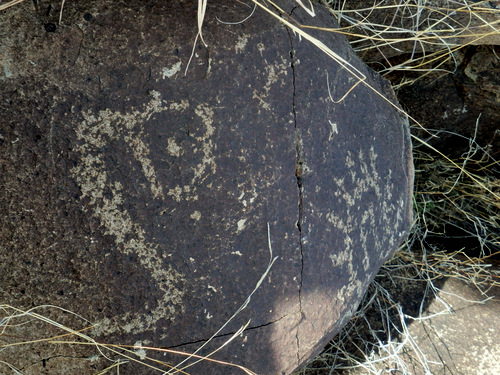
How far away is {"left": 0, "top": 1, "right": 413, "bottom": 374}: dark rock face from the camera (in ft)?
3.21

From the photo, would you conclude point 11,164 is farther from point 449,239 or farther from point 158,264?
point 449,239

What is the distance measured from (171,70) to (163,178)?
0.84ft

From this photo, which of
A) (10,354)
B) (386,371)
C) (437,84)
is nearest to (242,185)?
(10,354)

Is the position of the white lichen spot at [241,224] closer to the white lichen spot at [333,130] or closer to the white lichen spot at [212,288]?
the white lichen spot at [212,288]

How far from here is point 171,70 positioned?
40.9 inches

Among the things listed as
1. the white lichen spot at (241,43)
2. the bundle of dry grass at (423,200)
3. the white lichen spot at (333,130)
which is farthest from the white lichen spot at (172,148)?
the bundle of dry grass at (423,200)

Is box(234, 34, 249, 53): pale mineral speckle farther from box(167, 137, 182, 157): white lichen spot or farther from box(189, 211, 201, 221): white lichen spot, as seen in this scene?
box(189, 211, 201, 221): white lichen spot

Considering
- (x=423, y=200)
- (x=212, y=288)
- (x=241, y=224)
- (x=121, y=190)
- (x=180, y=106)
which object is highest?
(x=180, y=106)

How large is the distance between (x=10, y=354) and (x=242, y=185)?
0.68 meters

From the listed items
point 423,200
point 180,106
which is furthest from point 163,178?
point 423,200

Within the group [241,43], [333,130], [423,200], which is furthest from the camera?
[423,200]

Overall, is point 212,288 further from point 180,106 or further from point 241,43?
point 241,43

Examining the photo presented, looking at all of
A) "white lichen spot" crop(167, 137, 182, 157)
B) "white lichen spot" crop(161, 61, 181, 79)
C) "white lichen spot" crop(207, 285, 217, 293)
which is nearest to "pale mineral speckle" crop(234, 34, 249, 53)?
"white lichen spot" crop(161, 61, 181, 79)

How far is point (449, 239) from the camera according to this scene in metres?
2.39
